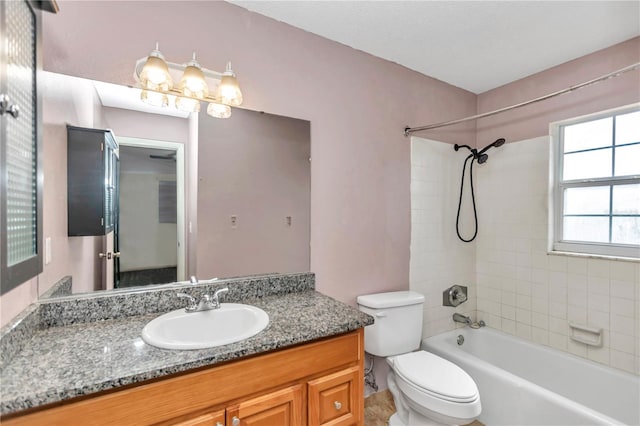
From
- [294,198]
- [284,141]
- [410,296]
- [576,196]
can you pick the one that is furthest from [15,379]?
[576,196]

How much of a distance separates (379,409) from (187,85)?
2.23 meters

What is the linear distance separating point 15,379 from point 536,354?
283cm

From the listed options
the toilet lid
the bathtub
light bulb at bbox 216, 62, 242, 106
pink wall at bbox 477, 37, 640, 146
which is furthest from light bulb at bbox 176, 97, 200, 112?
pink wall at bbox 477, 37, 640, 146

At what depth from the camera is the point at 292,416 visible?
115cm

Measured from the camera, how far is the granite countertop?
781mm

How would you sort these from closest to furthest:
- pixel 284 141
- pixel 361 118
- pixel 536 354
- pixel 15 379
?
pixel 15 379
pixel 284 141
pixel 361 118
pixel 536 354

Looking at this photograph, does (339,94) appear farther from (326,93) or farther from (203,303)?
(203,303)

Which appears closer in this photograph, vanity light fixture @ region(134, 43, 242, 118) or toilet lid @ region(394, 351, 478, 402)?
vanity light fixture @ region(134, 43, 242, 118)

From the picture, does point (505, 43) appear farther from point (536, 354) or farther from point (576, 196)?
point (536, 354)

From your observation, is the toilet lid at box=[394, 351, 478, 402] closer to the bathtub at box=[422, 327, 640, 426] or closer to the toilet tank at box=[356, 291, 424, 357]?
the toilet tank at box=[356, 291, 424, 357]

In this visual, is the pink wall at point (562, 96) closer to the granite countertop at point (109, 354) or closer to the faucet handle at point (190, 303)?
the granite countertop at point (109, 354)

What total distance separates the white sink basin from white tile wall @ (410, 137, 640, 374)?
139 cm

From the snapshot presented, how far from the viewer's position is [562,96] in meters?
2.20

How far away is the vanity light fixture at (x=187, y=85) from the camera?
4.42ft
